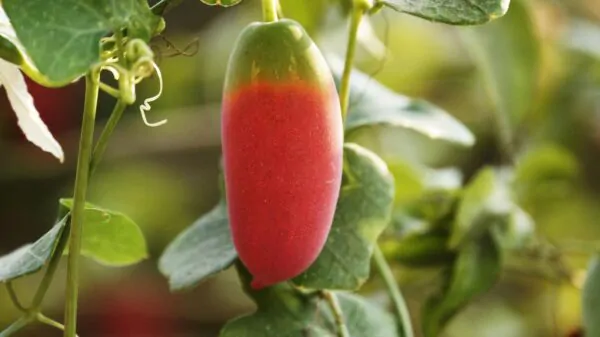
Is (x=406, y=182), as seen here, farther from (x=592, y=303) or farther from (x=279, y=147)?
(x=279, y=147)

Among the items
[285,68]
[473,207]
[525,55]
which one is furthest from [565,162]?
[285,68]

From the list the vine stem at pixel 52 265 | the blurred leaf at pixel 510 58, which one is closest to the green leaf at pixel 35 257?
the vine stem at pixel 52 265

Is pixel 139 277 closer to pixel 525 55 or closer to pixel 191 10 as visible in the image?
pixel 191 10

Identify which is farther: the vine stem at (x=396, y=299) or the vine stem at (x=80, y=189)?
the vine stem at (x=396, y=299)

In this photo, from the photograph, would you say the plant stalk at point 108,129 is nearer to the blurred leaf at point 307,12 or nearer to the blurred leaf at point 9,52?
the blurred leaf at point 9,52

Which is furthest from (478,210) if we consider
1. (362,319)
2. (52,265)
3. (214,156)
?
(214,156)
